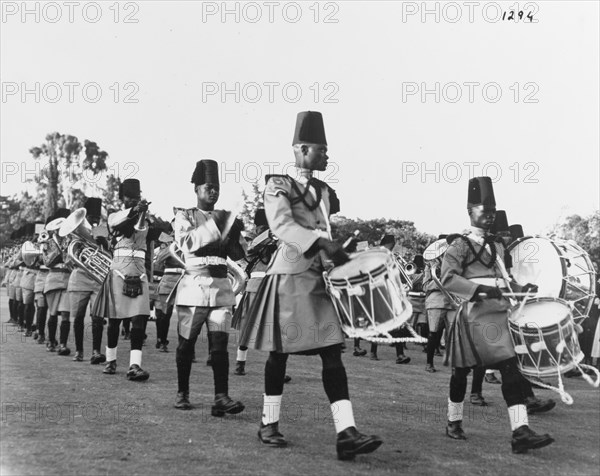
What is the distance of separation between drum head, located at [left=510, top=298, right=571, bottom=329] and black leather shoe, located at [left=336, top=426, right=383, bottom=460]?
201 centimetres

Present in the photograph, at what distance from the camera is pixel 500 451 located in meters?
6.16

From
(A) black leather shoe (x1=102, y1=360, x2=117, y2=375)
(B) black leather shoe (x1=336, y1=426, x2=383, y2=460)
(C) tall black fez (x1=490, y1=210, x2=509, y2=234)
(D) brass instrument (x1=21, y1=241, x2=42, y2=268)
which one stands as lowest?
(A) black leather shoe (x1=102, y1=360, x2=117, y2=375)

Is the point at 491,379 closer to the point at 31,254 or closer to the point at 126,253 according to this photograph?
the point at 126,253

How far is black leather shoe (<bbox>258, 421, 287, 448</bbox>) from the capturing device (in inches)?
227

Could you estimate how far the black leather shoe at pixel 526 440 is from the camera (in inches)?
231

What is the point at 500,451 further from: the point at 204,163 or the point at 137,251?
the point at 137,251

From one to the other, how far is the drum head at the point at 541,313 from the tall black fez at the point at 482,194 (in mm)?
978

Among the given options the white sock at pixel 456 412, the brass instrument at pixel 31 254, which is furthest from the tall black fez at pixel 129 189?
the brass instrument at pixel 31 254

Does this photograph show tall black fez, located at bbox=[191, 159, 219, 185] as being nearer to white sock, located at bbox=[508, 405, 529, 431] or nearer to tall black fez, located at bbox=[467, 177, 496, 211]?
tall black fez, located at bbox=[467, 177, 496, 211]

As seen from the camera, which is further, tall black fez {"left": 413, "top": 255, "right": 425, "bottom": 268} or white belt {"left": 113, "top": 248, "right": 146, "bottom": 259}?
tall black fez {"left": 413, "top": 255, "right": 425, "bottom": 268}

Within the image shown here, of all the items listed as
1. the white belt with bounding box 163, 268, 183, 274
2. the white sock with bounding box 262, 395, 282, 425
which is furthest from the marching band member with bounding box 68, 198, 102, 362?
the white sock with bounding box 262, 395, 282, 425

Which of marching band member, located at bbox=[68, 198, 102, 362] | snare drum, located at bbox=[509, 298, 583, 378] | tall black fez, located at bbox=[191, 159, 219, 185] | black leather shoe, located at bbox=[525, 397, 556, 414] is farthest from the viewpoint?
marching band member, located at bbox=[68, 198, 102, 362]

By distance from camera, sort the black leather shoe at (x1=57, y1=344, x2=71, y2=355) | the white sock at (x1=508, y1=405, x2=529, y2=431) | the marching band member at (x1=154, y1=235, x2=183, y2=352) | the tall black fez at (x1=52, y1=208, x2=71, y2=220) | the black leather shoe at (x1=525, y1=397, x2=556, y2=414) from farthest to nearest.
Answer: the marching band member at (x1=154, y1=235, x2=183, y2=352)
the tall black fez at (x1=52, y1=208, x2=71, y2=220)
the black leather shoe at (x1=57, y1=344, x2=71, y2=355)
the black leather shoe at (x1=525, y1=397, x2=556, y2=414)
the white sock at (x1=508, y1=405, x2=529, y2=431)

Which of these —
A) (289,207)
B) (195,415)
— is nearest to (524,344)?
(289,207)
